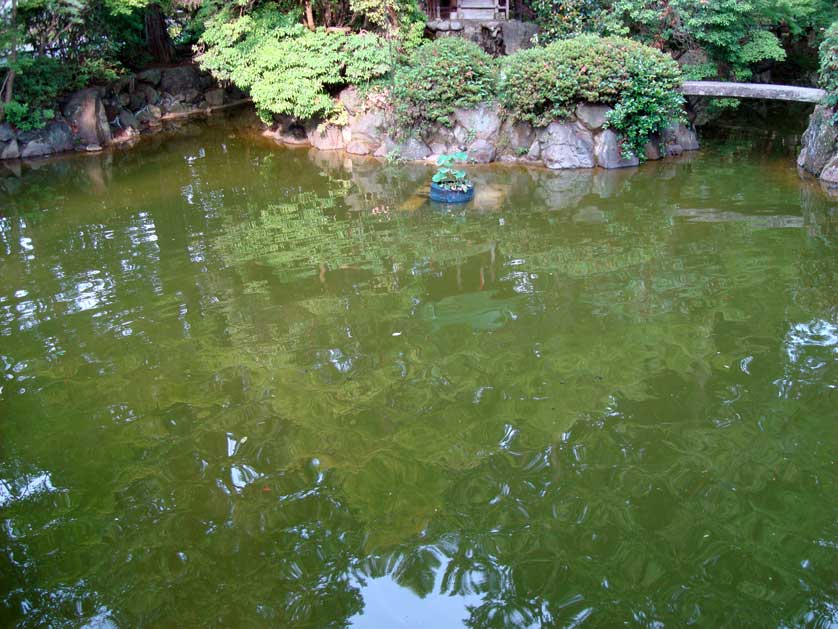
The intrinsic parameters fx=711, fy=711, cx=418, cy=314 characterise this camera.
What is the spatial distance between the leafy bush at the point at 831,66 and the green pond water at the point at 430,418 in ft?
4.83

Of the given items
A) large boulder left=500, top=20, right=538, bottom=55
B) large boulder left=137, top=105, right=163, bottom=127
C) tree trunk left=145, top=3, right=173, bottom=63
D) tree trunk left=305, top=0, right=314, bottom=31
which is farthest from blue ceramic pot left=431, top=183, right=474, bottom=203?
tree trunk left=145, top=3, right=173, bottom=63

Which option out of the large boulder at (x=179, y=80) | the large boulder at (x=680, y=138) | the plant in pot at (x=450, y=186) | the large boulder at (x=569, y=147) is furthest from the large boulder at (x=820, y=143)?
the large boulder at (x=179, y=80)

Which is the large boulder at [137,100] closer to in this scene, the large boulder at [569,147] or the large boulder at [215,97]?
the large boulder at [215,97]

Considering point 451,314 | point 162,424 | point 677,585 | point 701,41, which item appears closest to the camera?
point 677,585

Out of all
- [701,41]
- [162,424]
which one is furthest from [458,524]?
[701,41]

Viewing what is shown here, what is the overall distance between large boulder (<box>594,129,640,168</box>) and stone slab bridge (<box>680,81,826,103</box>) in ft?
5.22

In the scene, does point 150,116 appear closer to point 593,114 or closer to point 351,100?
point 351,100

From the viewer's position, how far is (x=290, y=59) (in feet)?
44.8

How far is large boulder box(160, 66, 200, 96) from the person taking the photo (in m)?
18.4

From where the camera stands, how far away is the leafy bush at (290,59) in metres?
13.5

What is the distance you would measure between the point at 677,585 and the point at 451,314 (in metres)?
3.70

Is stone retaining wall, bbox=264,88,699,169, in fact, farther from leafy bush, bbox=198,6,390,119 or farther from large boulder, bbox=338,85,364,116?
leafy bush, bbox=198,6,390,119

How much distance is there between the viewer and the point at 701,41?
13.2 meters

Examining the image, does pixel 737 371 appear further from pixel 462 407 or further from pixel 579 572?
pixel 579 572
